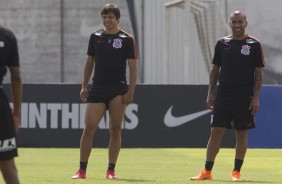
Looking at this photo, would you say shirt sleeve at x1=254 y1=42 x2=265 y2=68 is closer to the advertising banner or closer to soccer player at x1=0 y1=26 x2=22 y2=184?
soccer player at x1=0 y1=26 x2=22 y2=184

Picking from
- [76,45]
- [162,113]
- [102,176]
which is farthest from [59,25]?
[102,176]

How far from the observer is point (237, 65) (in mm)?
11195

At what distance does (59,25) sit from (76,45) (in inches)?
46.2

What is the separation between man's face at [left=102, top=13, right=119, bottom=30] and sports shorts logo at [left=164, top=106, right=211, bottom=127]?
29.3 ft

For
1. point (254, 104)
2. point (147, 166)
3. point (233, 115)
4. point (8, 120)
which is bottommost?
point (147, 166)

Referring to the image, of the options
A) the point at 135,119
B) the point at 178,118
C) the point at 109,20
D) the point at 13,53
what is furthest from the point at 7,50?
the point at 178,118

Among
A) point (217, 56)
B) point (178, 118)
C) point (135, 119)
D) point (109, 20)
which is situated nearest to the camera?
point (109, 20)

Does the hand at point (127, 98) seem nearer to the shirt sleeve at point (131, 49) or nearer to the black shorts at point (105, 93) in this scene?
the black shorts at point (105, 93)

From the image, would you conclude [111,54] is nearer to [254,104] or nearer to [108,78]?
[108,78]

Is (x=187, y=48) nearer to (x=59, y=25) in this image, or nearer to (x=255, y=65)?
(x=59, y=25)

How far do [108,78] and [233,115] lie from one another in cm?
147

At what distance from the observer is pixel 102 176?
11.9 meters

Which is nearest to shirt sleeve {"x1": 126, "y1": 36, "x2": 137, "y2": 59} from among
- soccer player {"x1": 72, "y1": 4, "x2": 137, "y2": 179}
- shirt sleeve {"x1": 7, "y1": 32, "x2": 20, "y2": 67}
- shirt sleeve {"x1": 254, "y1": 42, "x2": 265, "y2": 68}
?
soccer player {"x1": 72, "y1": 4, "x2": 137, "y2": 179}

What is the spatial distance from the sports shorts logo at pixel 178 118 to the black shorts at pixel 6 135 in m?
13.0
